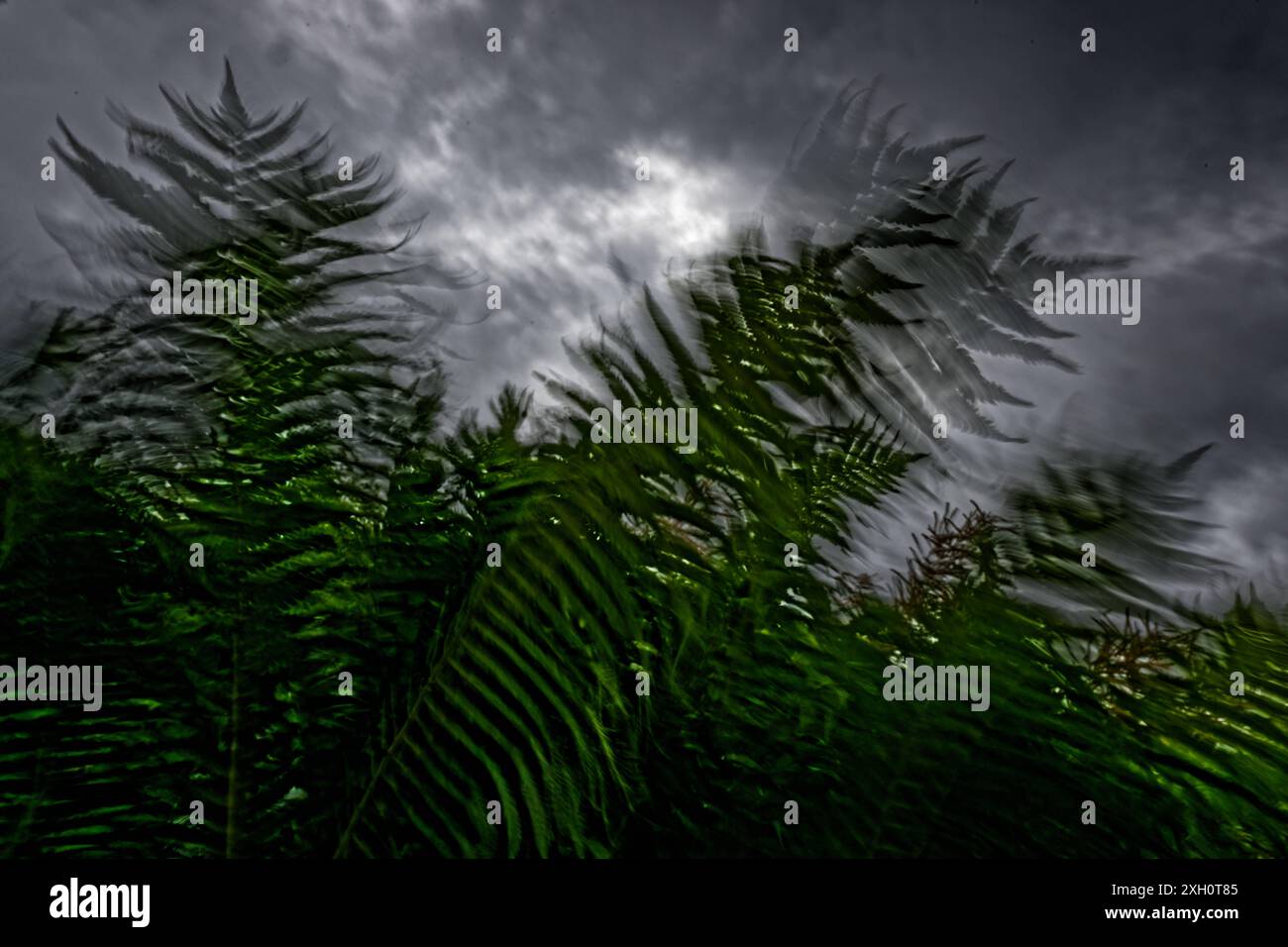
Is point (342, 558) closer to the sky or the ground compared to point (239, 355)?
closer to the ground

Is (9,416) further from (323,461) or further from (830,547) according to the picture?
(830,547)

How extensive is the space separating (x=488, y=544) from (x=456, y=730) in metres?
0.13

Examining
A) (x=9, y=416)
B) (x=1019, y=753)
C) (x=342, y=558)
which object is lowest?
(x=1019, y=753)

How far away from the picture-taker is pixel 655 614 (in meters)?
0.55

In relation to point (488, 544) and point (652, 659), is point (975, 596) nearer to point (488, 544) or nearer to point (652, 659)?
point (652, 659)

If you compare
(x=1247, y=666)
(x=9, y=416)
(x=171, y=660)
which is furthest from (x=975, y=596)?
(x=9, y=416)

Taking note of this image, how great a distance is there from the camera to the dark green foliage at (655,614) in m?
0.52

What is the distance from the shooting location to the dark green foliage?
52 cm

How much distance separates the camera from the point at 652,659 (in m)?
0.55
